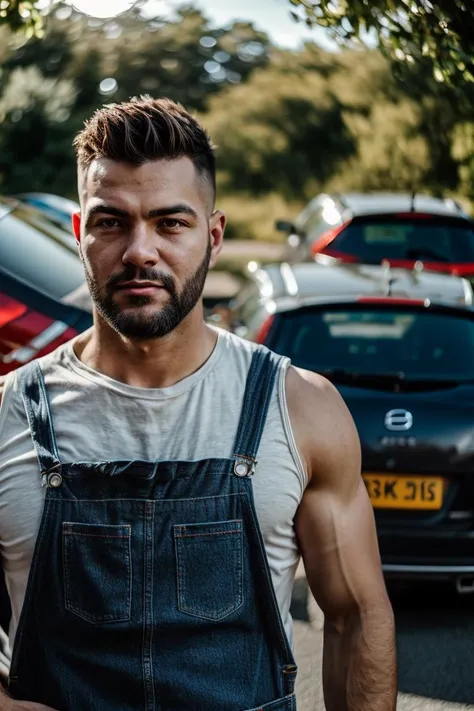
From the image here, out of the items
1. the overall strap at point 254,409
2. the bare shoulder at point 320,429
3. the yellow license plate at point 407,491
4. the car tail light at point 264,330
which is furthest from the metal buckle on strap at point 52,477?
the car tail light at point 264,330

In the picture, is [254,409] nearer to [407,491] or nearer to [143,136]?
[143,136]

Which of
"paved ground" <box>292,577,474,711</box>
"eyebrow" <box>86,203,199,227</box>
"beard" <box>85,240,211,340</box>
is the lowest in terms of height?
"paved ground" <box>292,577,474,711</box>

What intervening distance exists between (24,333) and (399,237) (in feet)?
20.3

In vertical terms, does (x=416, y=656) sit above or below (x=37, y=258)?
below

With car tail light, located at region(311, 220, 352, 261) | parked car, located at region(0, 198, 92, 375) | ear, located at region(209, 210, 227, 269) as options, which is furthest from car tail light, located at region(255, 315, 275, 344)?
car tail light, located at region(311, 220, 352, 261)

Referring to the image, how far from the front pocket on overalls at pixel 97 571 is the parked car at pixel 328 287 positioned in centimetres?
408

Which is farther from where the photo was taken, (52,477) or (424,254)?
(424,254)

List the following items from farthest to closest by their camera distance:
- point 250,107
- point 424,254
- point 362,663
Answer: point 250,107
point 424,254
point 362,663

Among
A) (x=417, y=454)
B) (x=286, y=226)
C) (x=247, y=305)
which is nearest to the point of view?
(x=417, y=454)

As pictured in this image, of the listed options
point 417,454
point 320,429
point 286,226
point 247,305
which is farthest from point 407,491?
point 286,226

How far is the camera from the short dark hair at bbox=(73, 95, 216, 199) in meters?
2.64

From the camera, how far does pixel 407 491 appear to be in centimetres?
600

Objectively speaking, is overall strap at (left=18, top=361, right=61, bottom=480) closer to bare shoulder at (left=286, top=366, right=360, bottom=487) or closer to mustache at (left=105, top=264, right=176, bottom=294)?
mustache at (left=105, top=264, right=176, bottom=294)

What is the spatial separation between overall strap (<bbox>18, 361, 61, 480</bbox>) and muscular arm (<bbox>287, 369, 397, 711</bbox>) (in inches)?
19.0
